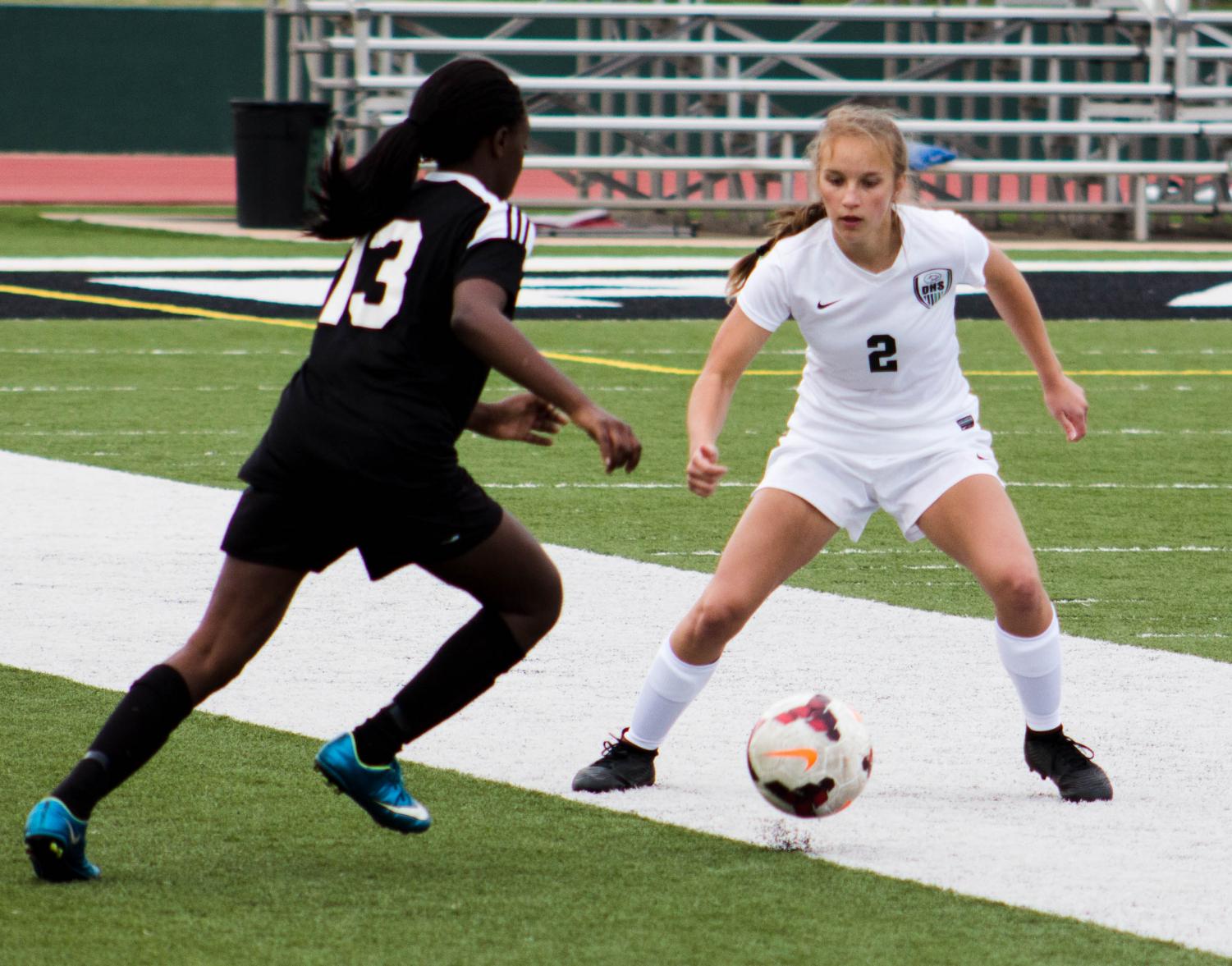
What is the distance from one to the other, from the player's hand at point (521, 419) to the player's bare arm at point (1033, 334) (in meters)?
1.15

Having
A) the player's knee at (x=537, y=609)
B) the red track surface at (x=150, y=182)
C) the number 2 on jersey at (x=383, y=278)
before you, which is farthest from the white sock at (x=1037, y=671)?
the red track surface at (x=150, y=182)

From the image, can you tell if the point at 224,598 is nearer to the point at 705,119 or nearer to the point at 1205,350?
the point at 1205,350

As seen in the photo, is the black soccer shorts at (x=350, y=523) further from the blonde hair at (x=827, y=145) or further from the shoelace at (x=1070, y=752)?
the shoelace at (x=1070, y=752)

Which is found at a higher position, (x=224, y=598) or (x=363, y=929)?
(x=224, y=598)

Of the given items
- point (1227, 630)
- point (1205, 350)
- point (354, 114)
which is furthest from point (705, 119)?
point (1227, 630)

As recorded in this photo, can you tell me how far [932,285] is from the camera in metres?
4.77

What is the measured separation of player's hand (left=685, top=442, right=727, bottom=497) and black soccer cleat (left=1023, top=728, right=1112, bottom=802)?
104 cm

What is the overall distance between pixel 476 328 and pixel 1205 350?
1116 centimetres

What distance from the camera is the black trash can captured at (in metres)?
23.9

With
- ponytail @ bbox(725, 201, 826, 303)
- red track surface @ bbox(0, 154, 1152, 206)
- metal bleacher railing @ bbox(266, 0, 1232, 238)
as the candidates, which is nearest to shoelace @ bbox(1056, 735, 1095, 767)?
ponytail @ bbox(725, 201, 826, 303)

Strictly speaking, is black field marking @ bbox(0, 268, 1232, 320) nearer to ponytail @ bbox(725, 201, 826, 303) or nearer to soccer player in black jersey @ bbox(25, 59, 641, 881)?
ponytail @ bbox(725, 201, 826, 303)

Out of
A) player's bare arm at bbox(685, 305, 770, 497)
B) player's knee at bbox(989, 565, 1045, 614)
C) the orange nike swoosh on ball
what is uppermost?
player's bare arm at bbox(685, 305, 770, 497)

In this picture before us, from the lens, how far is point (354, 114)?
1031 inches

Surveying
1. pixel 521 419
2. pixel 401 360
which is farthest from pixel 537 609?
pixel 401 360
